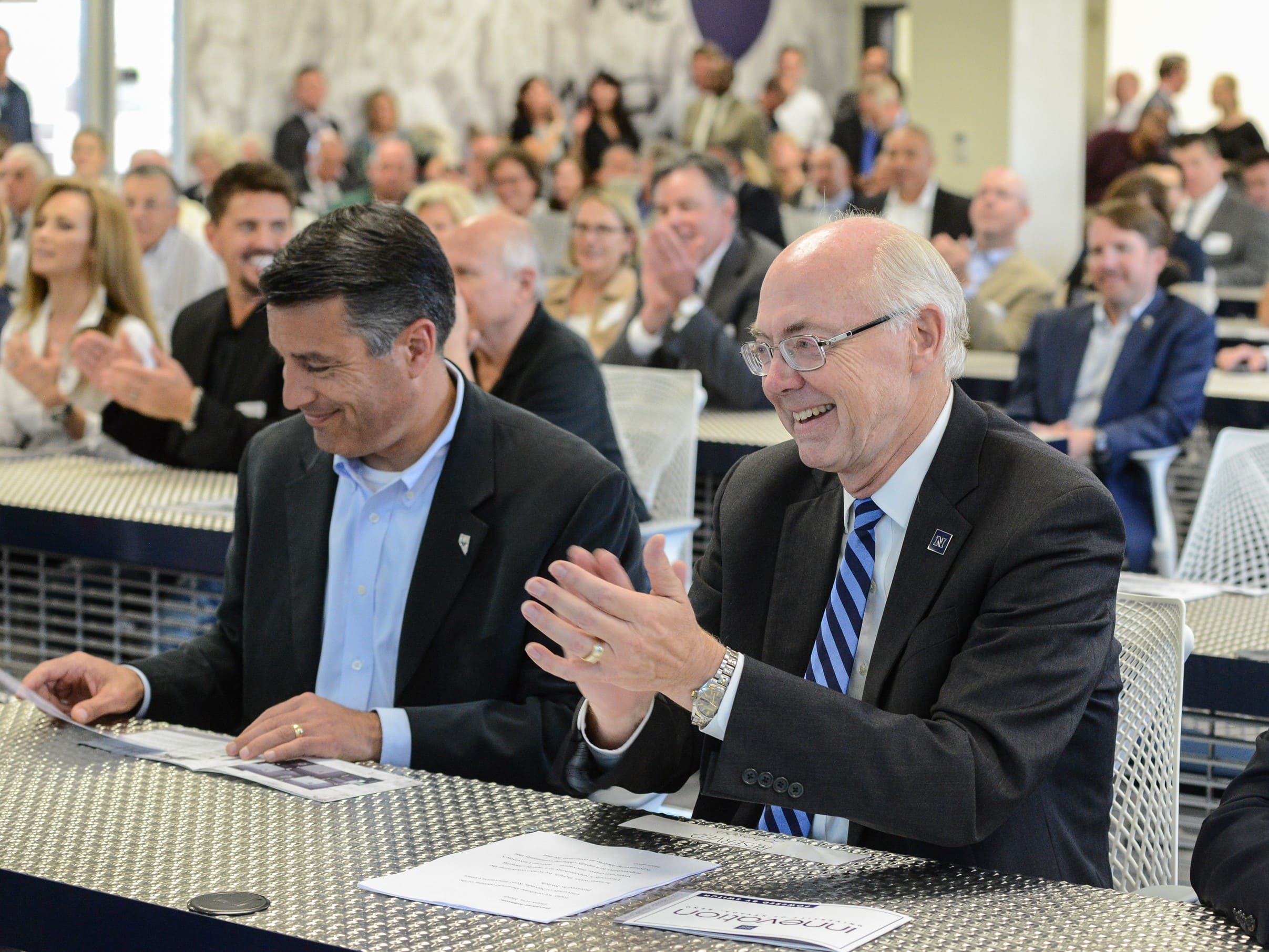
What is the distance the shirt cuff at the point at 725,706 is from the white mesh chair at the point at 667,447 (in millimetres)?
2306

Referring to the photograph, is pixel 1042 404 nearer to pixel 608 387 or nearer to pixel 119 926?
pixel 608 387

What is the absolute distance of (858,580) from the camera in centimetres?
183

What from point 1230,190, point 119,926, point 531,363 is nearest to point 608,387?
point 531,363

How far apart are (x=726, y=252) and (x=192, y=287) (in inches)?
130

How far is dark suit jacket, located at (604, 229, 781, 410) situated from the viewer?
5.06 meters

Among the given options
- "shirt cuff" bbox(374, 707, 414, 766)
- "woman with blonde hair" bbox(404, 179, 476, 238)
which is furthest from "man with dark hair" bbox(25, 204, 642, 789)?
"woman with blonde hair" bbox(404, 179, 476, 238)

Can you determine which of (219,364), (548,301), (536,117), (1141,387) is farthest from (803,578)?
(536,117)

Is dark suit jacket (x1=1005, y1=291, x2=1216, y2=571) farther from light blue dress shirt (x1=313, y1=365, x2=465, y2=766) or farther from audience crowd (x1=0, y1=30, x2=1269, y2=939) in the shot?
light blue dress shirt (x1=313, y1=365, x2=465, y2=766)

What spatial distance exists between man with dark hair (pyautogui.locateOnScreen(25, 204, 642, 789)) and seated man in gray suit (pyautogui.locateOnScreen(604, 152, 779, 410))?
223cm

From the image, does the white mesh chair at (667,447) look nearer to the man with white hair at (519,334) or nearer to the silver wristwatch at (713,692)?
the man with white hair at (519,334)

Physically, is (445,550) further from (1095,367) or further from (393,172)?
(393,172)

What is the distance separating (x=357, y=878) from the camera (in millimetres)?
1475

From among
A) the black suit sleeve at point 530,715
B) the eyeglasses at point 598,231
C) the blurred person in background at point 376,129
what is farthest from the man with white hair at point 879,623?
the blurred person in background at point 376,129

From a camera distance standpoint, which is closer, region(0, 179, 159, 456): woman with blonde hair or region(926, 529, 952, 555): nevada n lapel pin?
region(926, 529, 952, 555): nevada n lapel pin
